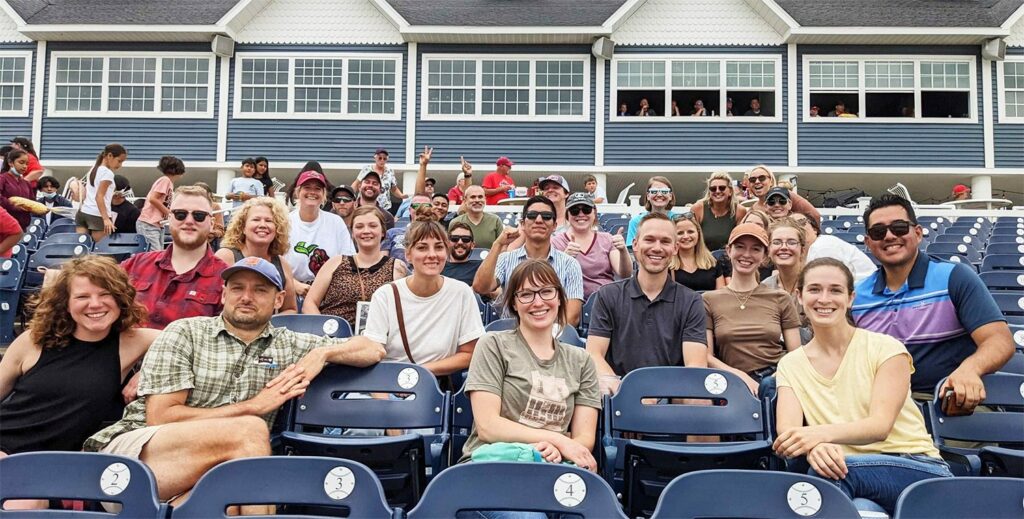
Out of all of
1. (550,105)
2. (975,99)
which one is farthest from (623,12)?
(975,99)

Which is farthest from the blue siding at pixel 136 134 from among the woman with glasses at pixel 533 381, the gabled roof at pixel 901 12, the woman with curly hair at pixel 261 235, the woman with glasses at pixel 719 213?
the woman with glasses at pixel 533 381

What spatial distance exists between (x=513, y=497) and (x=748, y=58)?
14.9 meters

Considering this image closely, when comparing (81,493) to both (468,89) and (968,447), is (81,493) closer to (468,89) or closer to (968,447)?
(968,447)

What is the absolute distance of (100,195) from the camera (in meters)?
7.68

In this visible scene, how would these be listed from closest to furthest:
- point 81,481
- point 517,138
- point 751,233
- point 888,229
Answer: point 81,481
point 888,229
point 751,233
point 517,138

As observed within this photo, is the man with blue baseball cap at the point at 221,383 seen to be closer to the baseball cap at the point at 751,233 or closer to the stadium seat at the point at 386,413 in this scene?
the stadium seat at the point at 386,413

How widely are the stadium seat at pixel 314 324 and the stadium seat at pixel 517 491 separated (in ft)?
6.33

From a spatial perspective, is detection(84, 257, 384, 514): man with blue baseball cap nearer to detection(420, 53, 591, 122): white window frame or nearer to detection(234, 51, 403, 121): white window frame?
detection(420, 53, 591, 122): white window frame

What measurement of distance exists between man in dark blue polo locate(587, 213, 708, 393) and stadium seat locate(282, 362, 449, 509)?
3.23 ft

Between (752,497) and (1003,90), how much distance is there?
1676cm

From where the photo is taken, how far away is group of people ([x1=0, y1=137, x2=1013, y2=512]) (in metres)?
2.78

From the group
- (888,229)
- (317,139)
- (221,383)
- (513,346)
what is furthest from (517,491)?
(317,139)

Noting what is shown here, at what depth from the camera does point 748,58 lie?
49.9 ft

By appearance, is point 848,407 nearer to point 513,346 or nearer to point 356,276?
point 513,346
